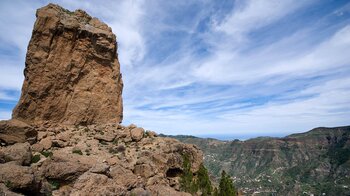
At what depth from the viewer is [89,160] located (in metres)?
40.0

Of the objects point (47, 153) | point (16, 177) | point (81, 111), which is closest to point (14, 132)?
point (47, 153)

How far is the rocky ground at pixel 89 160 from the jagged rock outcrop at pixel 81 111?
0.53 feet

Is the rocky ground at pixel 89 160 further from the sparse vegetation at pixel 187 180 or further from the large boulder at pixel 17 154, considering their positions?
the sparse vegetation at pixel 187 180

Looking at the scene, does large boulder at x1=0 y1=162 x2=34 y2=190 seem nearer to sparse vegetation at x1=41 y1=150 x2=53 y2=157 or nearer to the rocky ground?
the rocky ground

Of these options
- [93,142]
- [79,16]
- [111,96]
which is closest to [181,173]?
[93,142]

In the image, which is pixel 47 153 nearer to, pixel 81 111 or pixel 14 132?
pixel 14 132

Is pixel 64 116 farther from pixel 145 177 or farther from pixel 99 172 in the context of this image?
pixel 99 172

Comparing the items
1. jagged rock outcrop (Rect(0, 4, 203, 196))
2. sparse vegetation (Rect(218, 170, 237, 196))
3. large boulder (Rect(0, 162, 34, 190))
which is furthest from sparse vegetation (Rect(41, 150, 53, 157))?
sparse vegetation (Rect(218, 170, 237, 196))

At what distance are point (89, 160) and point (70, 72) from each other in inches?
913

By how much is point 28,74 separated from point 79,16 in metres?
17.0

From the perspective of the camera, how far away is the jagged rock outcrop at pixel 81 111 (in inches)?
1738

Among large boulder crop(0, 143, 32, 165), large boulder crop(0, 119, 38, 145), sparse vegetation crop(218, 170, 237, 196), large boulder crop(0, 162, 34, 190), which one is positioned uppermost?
large boulder crop(0, 119, 38, 145)

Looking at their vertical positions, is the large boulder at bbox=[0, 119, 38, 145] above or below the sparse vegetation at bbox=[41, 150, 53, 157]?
above

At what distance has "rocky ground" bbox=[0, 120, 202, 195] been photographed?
2470 cm
